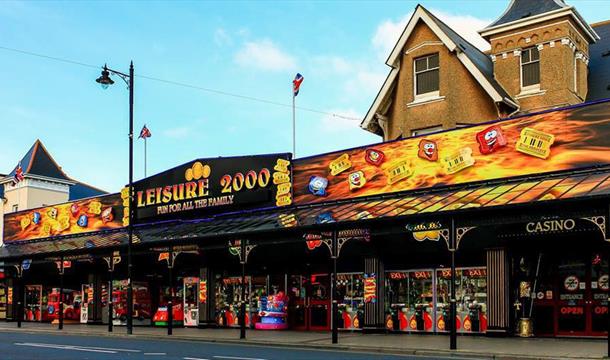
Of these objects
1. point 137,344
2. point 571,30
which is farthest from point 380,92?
point 137,344

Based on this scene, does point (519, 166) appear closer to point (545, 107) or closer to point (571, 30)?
point (545, 107)

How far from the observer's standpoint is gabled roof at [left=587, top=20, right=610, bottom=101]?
2677cm

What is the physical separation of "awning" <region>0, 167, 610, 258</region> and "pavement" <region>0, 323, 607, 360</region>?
3.44m

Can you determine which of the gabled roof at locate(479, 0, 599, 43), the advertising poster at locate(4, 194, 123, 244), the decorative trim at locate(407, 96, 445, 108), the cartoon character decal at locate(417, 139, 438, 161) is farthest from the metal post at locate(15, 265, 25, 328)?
the gabled roof at locate(479, 0, 599, 43)

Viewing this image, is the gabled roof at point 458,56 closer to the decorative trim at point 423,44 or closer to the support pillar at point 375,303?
the decorative trim at point 423,44

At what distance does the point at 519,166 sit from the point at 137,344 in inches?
490

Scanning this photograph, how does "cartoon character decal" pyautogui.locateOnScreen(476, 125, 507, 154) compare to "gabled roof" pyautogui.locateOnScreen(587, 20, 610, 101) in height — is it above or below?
below

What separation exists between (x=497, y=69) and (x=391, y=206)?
794cm

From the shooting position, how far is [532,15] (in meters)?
26.2

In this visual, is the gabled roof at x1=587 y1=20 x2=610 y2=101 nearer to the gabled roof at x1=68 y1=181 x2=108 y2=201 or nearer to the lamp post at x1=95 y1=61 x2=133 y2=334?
the lamp post at x1=95 y1=61 x2=133 y2=334

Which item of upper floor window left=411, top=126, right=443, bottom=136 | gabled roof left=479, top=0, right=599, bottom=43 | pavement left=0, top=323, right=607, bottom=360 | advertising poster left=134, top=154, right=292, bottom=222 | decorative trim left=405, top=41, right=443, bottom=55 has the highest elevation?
gabled roof left=479, top=0, right=599, bottom=43

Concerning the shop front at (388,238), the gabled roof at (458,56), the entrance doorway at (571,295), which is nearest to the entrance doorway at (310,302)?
the shop front at (388,238)

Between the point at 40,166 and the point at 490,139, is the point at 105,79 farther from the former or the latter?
the point at 40,166

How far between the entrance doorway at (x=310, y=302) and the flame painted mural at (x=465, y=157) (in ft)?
11.2
